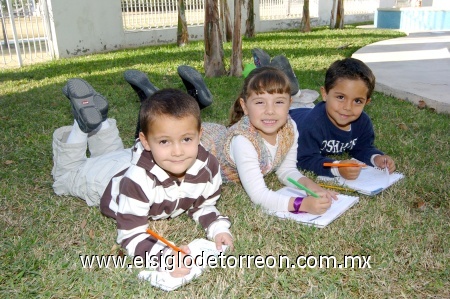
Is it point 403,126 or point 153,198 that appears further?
point 403,126

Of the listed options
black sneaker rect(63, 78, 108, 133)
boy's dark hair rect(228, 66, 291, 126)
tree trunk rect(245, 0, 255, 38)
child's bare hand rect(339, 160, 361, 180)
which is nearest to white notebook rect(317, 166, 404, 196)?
child's bare hand rect(339, 160, 361, 180)

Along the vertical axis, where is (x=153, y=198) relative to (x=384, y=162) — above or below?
above

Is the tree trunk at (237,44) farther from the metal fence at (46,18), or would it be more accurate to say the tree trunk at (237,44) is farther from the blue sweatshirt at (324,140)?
the metal fence at (46,18)

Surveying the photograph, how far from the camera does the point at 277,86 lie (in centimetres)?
283

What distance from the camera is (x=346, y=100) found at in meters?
3.25

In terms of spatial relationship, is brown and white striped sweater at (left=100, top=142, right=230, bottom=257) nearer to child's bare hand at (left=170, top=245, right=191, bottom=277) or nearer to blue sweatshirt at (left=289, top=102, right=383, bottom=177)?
child's bare hand at (left=170, top=245, right=191, bottom=277)

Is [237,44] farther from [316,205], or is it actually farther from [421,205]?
[316,205]

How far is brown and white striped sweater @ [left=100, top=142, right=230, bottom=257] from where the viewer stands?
88.0 inches

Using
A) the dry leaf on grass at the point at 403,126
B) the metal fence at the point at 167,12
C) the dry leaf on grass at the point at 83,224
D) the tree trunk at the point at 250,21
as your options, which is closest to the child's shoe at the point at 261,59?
the dry leaf on grass at the point at 403,126

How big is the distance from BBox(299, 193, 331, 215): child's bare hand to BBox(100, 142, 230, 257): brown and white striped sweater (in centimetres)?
50

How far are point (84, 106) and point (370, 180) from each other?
2068mm

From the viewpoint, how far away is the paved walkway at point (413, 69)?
18.5 ft

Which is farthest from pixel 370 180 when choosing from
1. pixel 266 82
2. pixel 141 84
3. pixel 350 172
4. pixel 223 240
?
pixel 141 84

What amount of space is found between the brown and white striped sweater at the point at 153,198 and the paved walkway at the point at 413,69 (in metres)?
3.80
